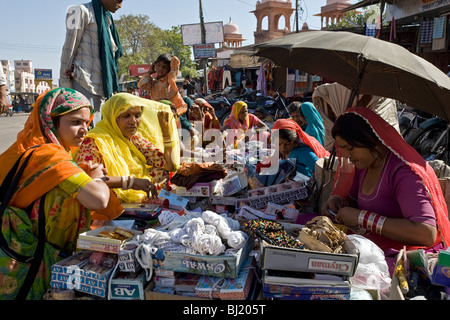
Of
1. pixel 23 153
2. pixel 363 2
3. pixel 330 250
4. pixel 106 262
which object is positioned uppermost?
pixel 363 2

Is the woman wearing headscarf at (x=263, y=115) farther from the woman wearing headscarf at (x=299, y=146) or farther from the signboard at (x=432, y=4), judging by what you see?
the woman wearing headscarf at (x=299, y=146)

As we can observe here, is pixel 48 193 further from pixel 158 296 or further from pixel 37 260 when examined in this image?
pixel 158 296

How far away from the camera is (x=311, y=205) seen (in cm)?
298

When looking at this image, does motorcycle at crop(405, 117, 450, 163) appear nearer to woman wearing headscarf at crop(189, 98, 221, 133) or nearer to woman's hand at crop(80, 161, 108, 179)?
woman wearing headscarf at crop(189, 98, 221, 133)

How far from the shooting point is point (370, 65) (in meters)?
2.47

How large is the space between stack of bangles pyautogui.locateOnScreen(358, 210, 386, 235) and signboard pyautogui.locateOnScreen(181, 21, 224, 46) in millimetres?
19942

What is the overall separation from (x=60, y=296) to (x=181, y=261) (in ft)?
1.92

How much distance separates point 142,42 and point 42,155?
40.5 meters

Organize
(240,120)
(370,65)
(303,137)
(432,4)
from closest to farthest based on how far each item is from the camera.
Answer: (370,65) < (303,137) < (240,120) < (432,4)

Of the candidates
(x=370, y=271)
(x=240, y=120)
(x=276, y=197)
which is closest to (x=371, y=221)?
(x=370, y=271)

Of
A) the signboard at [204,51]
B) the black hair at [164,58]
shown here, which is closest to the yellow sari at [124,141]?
the black hair at [164,58]

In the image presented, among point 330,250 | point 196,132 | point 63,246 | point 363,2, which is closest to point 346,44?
point 330,250

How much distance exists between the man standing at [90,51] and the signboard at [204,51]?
14.2 m
